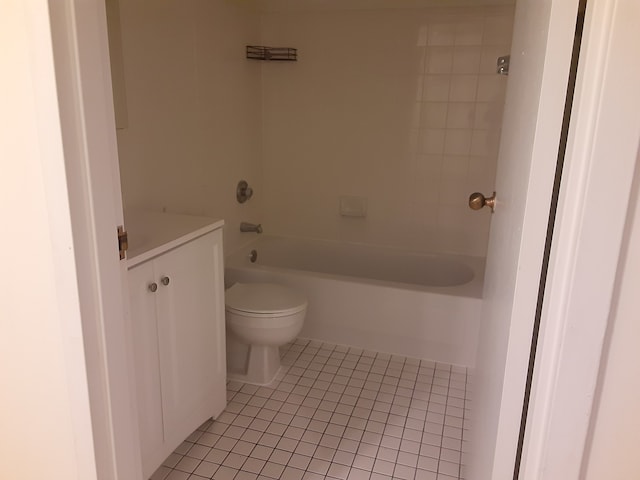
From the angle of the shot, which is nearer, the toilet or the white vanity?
the white vanity

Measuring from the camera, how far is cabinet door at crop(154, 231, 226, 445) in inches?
65.3

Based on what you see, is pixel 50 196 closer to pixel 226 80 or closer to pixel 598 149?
pixel 598 149

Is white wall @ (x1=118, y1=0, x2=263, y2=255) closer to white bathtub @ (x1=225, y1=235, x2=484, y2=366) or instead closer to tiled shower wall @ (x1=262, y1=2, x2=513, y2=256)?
tiled shower wall @ (x1=262, y1=2, x2=513, y2=256)

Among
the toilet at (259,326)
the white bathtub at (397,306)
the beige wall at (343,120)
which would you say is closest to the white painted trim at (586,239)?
the toilet at (259,326)

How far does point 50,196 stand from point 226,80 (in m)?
1.91

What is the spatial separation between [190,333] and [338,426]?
75cm

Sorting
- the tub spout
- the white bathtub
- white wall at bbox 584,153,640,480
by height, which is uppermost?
white wall at bbox 584,153,640,480

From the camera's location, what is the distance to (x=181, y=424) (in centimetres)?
181

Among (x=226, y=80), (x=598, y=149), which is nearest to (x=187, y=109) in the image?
(x=226, y=80)

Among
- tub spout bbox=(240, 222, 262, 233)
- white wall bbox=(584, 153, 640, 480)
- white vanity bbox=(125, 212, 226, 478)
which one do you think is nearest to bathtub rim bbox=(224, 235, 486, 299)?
tub spout bbox=(240, 222, 262, 233)

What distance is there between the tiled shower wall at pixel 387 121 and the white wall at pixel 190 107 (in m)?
0.25

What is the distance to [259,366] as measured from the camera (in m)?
→ 2.36

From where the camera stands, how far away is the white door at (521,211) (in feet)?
2.74

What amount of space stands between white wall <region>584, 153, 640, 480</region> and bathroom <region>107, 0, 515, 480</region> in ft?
3.59
